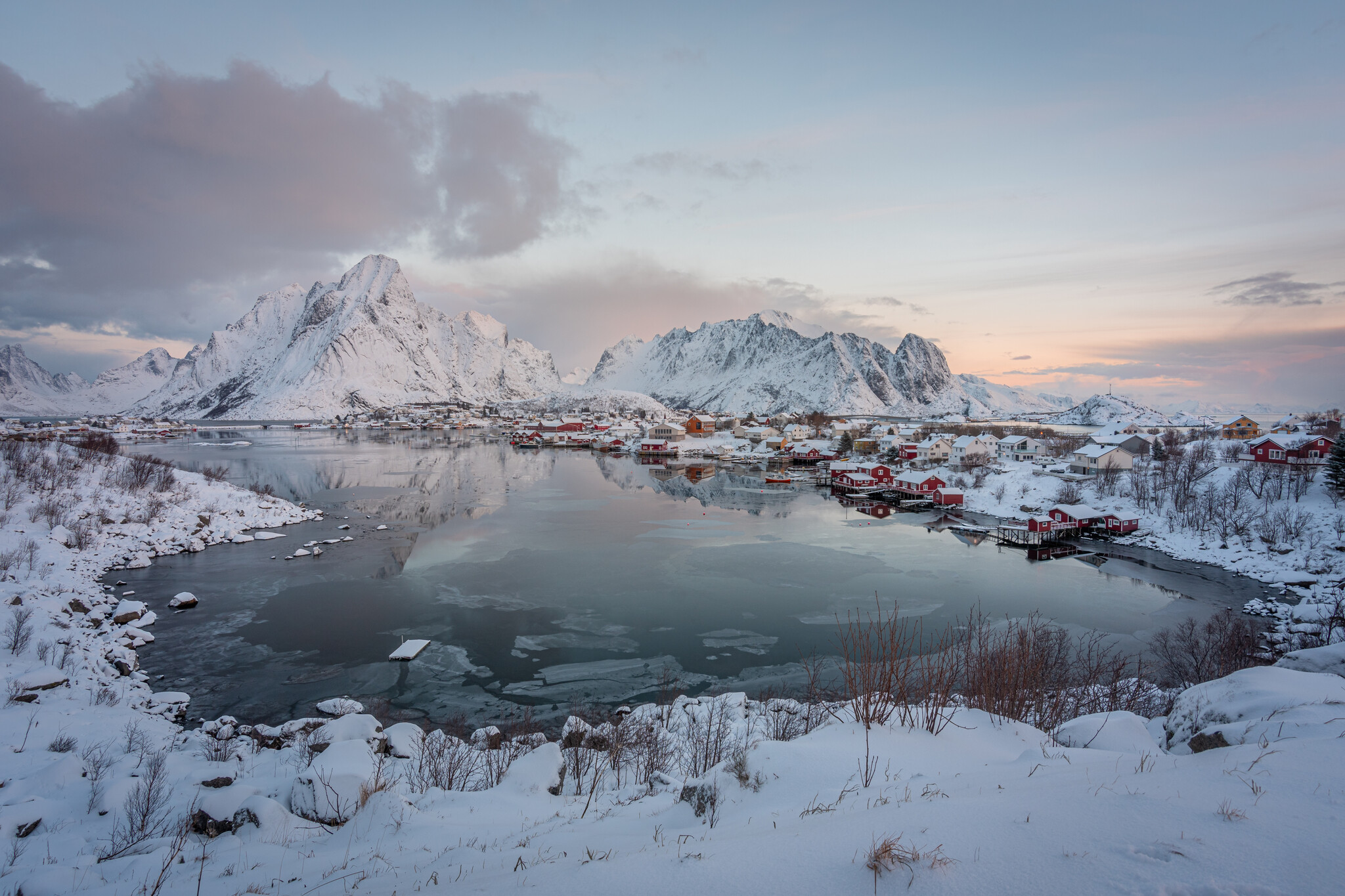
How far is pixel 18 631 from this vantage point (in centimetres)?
950

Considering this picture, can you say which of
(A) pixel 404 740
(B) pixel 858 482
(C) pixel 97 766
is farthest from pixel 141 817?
(B) pixel 858 482

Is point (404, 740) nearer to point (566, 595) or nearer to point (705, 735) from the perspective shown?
point (705, 735)

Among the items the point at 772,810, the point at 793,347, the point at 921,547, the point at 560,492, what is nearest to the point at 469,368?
the point at 793,347

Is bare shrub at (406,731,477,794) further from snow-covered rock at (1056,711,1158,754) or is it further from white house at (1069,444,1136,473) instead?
white house at (1069,444,1136,473)

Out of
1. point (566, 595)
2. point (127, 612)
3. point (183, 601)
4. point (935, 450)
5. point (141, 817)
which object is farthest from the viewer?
point (935, 450)

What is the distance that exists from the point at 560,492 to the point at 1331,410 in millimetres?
93882

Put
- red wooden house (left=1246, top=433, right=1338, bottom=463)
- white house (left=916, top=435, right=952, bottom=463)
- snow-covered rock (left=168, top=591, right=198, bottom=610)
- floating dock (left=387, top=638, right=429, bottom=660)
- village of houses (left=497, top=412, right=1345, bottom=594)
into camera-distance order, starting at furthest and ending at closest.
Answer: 1. white house (left=916, top=435, right=952, bottom=463)
2. red wooden house (left=1246, top=433, right=1338, bottom=463)
3. village of houses (left=497, top=412, right=1345, bottom=594)
4. snow-covered rock (left=168, top=591, right=198, bottom=610)
5. floating dock (left=387, top=638, right=429, bottom=660)

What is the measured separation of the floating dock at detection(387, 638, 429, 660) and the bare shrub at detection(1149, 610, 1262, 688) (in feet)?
45.5

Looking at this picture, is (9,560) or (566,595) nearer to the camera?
(9,560)

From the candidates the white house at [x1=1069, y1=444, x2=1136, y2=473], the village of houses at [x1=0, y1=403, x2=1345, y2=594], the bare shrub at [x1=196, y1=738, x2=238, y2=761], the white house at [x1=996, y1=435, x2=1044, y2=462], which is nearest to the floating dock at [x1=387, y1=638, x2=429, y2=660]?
the bare shrub at [x1=196, y1=738, x2=238, y2=761]

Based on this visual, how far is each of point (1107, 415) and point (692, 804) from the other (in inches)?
5922

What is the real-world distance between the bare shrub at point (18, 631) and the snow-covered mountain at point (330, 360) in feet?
460

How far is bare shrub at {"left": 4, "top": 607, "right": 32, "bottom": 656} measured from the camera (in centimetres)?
916

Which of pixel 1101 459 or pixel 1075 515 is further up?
pixel 1101 459
